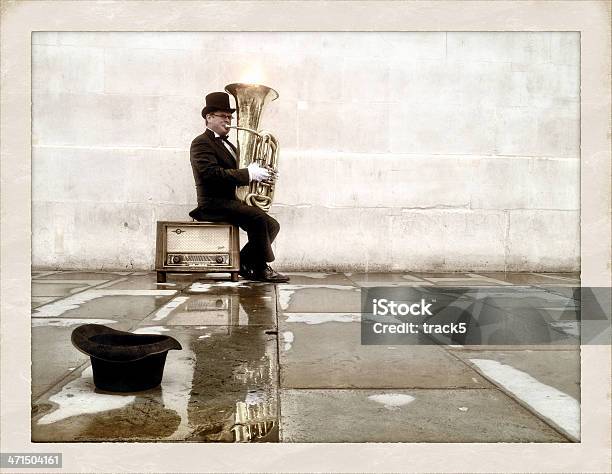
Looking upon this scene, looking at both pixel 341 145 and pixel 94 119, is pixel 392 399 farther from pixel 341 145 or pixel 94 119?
pixel 94 119

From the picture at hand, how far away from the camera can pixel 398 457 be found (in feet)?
3.08

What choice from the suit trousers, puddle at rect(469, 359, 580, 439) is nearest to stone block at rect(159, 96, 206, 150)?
the suit trousers

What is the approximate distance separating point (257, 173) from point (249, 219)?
397 millimetres

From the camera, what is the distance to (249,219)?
4.34 m

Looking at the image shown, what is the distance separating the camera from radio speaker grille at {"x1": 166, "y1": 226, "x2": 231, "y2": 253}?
425 cm

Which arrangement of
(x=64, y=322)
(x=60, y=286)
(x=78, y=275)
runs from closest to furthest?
(x=64, y=322) < (x=60, y=286) < (x=78, y=275)

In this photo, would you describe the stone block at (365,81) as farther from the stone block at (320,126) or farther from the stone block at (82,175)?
the stone block at (82,175)

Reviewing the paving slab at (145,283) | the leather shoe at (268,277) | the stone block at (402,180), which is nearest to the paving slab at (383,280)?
the leather shoe at (268,277)

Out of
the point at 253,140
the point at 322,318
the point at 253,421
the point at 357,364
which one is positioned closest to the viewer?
the point at 253,421

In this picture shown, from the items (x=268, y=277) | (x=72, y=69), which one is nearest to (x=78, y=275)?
(x=268, y=277)

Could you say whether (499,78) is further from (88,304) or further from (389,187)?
(88,304)

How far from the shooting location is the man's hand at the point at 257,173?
167 inches

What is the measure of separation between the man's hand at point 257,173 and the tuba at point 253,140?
12cm

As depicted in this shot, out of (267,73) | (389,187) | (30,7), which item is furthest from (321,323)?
(267,73)
